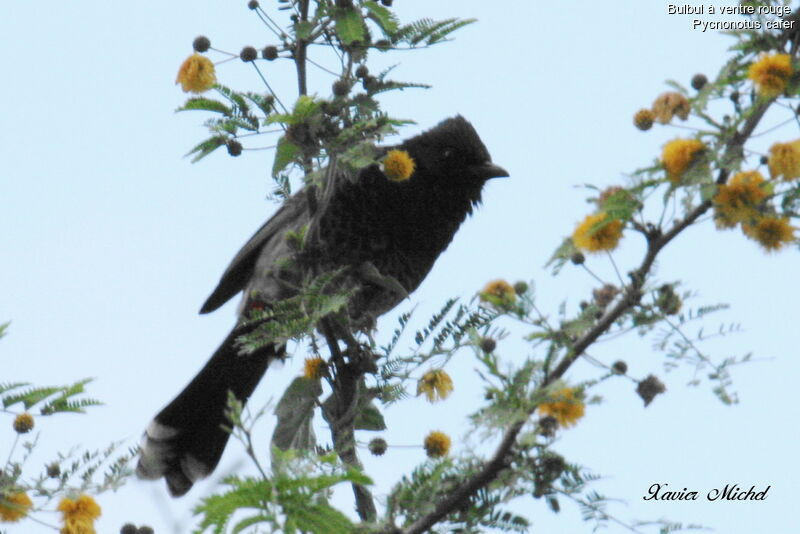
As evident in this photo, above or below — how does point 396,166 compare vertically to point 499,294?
above

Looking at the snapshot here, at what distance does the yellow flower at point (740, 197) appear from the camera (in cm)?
274

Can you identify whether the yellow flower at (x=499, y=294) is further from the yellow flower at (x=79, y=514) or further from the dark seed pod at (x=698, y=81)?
the yellow flower at (x=79, y=514)

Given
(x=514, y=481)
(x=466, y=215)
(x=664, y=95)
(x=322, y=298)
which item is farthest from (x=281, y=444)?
(x=466, y=215)

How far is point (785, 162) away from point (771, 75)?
22 cm

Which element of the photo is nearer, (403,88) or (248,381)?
(403,88)

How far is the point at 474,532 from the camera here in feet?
9.53

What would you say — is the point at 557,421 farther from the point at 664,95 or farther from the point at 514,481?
the point at 664,95

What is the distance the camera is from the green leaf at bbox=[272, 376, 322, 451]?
443 cm

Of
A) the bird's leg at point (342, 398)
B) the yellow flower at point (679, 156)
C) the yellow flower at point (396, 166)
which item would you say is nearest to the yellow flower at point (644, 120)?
the yellow flower at point (679, 156)

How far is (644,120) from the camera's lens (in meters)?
2.99

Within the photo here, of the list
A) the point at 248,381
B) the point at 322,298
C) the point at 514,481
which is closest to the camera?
the point at 514,481

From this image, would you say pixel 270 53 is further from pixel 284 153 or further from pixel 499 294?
pixel 499 294

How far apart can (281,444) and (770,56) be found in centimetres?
244

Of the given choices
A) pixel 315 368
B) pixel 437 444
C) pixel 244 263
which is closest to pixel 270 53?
pixel 315 368
